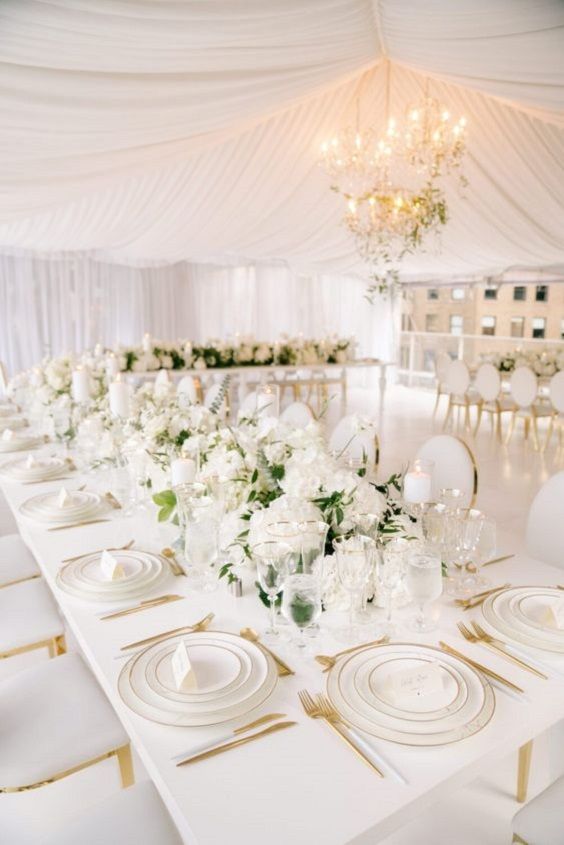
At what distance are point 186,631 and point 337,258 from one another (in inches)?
373

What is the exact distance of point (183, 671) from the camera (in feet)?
4.03

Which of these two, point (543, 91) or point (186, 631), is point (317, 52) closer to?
point (543, 91)

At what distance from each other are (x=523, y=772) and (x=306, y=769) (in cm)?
126

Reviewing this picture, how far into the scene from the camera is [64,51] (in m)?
2.51

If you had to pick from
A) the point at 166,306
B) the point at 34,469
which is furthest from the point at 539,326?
the point at 34,469

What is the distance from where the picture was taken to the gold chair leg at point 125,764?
1.63 metres

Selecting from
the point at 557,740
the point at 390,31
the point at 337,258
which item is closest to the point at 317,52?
the point at 390,31

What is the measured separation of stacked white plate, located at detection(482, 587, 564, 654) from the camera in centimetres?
142

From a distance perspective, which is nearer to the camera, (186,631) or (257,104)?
(186,631)

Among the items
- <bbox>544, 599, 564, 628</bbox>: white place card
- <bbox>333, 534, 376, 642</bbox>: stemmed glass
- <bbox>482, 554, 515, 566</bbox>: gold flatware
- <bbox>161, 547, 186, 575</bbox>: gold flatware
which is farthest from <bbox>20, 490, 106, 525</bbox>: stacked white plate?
<bbox>544, 599, 564, 628</bbox>: white place card

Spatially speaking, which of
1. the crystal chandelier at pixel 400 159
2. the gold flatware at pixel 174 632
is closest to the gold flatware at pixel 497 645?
the gold flatware at pixel 174 632

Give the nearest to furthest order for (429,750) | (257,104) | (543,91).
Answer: (429,750) → (543,91) → (257,104)

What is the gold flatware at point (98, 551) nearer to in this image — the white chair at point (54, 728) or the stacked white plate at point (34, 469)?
the white chair at point (54, 728)

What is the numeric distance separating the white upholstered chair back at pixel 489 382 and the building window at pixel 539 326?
416 inches
